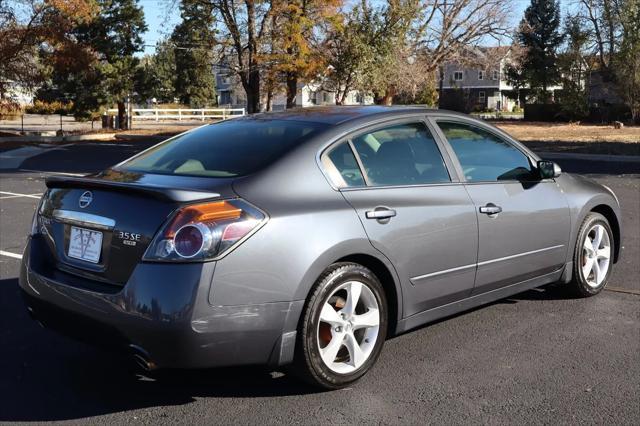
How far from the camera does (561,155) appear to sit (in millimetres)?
20172

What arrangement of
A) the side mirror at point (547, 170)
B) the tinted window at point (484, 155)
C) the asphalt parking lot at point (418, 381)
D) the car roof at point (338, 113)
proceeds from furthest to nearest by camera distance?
1. the side mirror at point (547, 170)
2. the tinted window at point (484, 155)
3. the car roof at point (338, 113)
4. the asphalt parking lot at point (418, 381)

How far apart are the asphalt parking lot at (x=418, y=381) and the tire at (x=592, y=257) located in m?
0.16

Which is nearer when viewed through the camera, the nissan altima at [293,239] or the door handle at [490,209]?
the nissan altima at [293,239]

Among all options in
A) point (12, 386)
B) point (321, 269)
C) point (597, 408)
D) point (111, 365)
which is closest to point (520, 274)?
point (597, 408)

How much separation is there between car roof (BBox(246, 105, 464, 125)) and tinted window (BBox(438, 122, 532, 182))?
0.58 feet

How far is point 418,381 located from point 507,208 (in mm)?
1447

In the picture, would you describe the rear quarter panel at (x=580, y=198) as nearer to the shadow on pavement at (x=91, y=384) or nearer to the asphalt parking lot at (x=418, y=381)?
the asphalt parking lot at (x=418, y=381)

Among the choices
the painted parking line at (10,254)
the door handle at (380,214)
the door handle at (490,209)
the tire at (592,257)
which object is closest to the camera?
the door handle at (380,214)

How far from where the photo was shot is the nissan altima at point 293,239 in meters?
3.40

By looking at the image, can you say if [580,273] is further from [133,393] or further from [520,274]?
[133,393]

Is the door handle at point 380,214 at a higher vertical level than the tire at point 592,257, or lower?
higher

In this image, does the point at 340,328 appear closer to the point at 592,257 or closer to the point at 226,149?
the point at 226,149

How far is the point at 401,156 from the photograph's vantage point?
448 cm

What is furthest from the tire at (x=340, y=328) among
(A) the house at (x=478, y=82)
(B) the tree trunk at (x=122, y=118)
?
(A) the house at (x=478, y=82)
